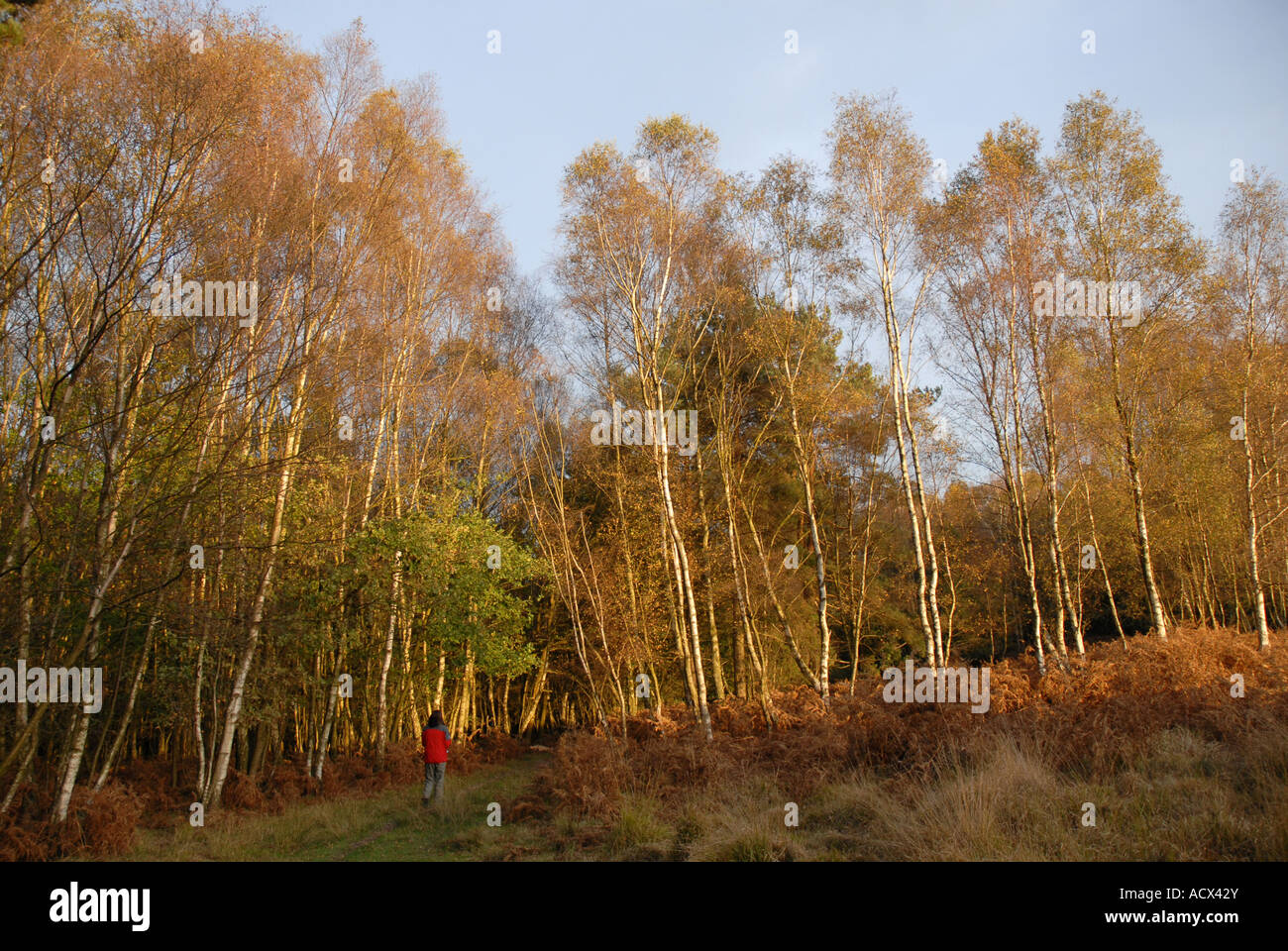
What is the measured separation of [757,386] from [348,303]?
38.8 ft

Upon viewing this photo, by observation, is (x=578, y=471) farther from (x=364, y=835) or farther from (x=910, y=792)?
(x=910, y=792)

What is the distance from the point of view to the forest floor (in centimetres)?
578

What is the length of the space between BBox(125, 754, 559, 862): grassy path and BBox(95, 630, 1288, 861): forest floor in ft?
0.15

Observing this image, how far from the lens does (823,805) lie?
8.02 metres

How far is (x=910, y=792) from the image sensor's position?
7434 millimetres

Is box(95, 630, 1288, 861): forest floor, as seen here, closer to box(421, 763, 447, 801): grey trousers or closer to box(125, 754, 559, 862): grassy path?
box(125, 754, 559, 862): grassy path

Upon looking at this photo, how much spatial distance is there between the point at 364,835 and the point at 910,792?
25.8ft

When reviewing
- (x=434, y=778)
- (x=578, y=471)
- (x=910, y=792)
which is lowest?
(x=434, y=778)

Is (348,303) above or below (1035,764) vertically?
above

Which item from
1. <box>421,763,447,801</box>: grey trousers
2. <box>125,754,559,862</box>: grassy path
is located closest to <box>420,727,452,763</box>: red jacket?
<box>421,763,447,801</box>: grey trousers

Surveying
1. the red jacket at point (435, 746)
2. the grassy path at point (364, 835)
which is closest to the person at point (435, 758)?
the red jacket at point (435, 746)

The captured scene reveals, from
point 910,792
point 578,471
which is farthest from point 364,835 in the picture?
point 578,471
